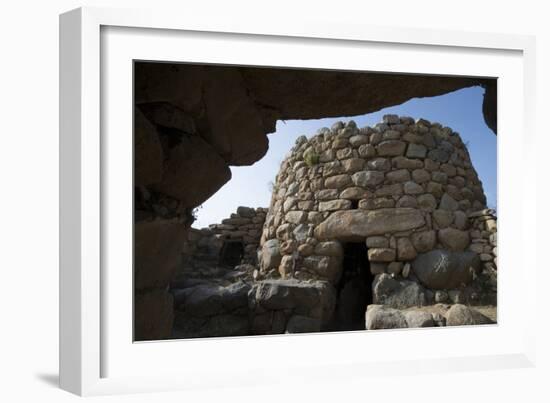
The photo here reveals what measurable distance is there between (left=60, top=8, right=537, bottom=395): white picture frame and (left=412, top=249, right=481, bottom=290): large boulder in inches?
134

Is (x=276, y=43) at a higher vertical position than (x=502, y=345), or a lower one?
higher

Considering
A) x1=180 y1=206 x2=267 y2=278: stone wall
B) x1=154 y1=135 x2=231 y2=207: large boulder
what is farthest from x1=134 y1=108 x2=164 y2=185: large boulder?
x1=180 y1=206 x2=267 y2=278: stone wall

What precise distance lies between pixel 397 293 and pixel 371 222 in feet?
3.04

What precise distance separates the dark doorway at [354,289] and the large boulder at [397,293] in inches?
29.3

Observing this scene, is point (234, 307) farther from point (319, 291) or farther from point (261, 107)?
point (261, 107)

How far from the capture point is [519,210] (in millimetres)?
3756

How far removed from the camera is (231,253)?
974 cm

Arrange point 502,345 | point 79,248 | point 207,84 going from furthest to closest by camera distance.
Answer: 1. point 207,84
2. point 502,345
3. point 79,248

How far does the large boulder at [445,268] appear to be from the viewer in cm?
715

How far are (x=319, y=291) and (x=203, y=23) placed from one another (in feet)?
14.2

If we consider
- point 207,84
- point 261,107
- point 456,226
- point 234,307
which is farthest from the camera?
point 456,226

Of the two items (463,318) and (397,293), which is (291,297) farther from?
(463,318)

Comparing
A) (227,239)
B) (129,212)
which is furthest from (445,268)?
(129,212)

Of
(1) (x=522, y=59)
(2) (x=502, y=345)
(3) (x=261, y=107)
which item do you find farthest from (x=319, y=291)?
(1) (x=522, y=59)
